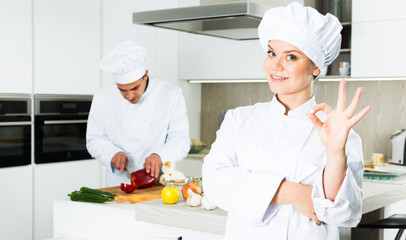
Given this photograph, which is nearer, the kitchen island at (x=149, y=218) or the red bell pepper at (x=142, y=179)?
the kitchen island at (x=149, y=218)

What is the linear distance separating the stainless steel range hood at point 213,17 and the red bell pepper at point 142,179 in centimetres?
81

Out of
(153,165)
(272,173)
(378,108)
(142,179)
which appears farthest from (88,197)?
(378,108)

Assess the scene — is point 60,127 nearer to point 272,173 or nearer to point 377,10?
point 377,10

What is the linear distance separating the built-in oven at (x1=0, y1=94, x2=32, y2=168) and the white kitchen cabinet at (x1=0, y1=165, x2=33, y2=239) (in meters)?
0.06

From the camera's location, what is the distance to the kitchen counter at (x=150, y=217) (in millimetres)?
1941

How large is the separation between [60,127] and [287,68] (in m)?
2.80

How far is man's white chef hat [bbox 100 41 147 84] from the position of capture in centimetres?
310

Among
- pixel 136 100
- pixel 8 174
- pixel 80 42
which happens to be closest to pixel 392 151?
pixel 136 100

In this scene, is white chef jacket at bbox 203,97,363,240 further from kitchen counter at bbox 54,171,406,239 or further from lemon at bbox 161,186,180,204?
lemon at bbox 161,186,180,204

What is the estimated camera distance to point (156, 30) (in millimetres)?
4609

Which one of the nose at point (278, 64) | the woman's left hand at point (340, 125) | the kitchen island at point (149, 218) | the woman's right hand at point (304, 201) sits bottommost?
the kitchen island at point (149, 218)

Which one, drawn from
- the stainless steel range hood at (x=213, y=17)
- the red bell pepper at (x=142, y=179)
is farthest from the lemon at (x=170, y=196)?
the stainless steel range hood at (x=213, y=17)

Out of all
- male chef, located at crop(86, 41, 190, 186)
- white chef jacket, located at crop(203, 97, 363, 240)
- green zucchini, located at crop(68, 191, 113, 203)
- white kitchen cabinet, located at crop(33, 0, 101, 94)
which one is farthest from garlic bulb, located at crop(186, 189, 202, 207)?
white kitchen cabinet, located at crop(33, 0, 101, 94)

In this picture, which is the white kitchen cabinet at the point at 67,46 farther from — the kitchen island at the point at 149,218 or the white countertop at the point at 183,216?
the white countertop at the point at 183,216
